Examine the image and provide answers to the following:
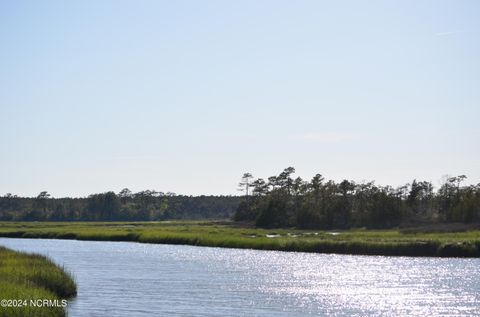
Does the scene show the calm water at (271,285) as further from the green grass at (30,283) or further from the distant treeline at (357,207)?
the distant treeline at (357,207)

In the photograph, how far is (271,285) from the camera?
199 ft

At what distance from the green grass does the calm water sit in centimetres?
163

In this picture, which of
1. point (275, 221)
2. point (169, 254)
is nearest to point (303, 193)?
point (275, 221)

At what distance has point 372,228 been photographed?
144 m

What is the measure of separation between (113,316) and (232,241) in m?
64.2

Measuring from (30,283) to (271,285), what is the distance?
24657mm

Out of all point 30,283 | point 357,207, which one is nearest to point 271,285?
point 30,283

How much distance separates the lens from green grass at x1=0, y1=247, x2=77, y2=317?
1369 inches

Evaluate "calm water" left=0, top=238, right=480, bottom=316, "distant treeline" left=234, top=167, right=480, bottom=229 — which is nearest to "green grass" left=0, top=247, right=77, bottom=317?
"calm water" left=0, top=238, right=480, bottom=316

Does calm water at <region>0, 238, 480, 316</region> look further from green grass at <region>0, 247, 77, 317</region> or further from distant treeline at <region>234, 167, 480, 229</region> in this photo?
distant treeline at <region>234, 167, 480, 229</region>

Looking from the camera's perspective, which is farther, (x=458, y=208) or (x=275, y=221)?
(x=275, y=221)

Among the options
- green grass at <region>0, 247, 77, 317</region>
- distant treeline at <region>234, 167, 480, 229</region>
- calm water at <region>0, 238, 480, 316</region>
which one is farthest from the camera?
distant treeline at <region>234, 167, 480, 229</region>

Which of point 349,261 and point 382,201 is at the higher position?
point 382,201

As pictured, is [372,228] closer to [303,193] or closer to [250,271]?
[303,193]
